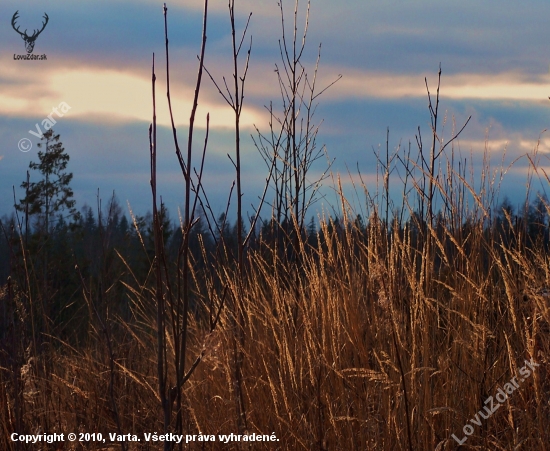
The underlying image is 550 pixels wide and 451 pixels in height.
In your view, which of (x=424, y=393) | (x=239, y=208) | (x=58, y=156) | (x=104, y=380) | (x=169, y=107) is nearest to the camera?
(x=169, y=107)

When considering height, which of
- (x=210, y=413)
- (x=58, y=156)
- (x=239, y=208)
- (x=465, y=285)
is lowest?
(x=210, y=413)

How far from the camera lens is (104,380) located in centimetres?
317

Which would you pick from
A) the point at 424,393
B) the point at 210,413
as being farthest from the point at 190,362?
the point at 424,393

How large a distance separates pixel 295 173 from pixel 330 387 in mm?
1471

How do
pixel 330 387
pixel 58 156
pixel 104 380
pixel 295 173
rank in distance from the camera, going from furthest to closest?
pixel 58 156
pixel 295 173
pixel 104 380
pixel 330 387

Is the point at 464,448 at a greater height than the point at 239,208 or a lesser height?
lesser

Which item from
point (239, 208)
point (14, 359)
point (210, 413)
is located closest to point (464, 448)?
point (210, 413)

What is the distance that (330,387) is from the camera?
7.40 ft

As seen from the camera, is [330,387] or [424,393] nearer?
[424,393]

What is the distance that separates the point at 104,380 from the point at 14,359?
2.82ft

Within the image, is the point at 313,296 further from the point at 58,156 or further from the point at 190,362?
the point at 58,156

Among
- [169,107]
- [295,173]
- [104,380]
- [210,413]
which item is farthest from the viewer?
[295,173]

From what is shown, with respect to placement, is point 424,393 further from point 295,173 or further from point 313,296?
point 295,173

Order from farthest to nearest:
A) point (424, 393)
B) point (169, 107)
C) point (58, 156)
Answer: point (58, 156)
point (424, 393)
point (169, 107)
